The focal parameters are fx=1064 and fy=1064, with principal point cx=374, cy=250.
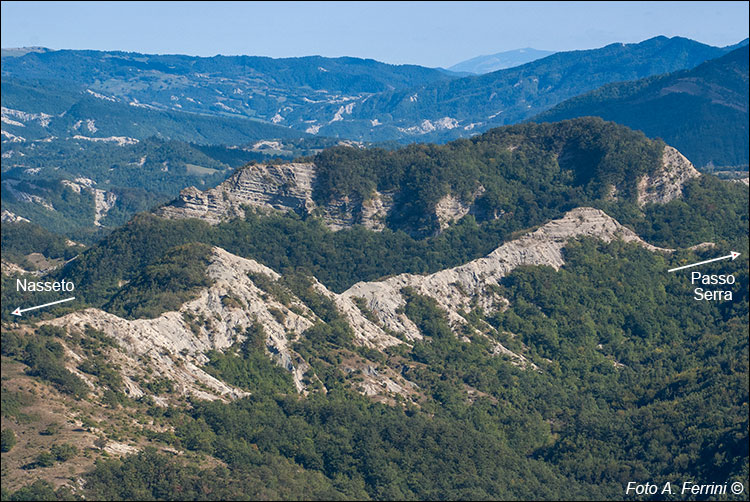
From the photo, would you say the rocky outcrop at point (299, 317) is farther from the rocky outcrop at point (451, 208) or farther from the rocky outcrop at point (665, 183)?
the rocky outcrop at point (451, 208)

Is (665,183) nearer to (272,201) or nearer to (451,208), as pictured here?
(451,208)

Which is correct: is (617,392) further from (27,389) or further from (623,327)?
(27,389)

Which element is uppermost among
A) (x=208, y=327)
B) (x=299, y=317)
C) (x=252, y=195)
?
(x=252, y=195)

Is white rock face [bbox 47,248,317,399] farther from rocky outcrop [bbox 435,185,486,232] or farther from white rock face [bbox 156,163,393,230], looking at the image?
rocky outcrop [bbox 435,185,486,232]

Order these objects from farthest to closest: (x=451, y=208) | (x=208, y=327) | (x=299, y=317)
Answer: (x=451, y=208) → (x=299, y=317) → (x=208, y=327)

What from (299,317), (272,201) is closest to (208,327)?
(299,317)

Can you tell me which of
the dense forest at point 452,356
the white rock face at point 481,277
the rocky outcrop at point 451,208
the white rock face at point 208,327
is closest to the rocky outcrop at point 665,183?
the dense forest at point 452,356

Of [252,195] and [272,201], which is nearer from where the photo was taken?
[252,195]

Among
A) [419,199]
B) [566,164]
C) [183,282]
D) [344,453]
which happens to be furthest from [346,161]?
[344,453]
